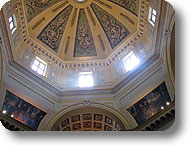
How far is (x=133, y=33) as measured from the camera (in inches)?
508

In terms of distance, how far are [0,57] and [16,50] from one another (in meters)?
1.86

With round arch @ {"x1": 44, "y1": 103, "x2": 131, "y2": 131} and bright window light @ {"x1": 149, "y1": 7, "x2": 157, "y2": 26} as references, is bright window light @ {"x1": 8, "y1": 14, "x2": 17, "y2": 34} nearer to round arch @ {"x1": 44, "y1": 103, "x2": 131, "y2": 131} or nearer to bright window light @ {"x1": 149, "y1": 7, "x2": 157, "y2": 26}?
round arch @ {"x1": 44, "y1": 103, "x2": 131, "y2": 131}

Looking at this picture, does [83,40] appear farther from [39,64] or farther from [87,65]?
[39,64]

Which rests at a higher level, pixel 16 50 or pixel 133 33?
pixel 133 33

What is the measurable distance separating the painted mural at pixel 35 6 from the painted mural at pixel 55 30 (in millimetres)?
954

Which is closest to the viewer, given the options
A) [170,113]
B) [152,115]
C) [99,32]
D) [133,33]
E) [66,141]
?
[66,141]

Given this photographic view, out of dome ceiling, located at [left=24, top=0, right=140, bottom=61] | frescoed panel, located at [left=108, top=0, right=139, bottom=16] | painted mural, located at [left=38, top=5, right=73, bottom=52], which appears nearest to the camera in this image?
frescoed panel, located at [left=108, top=0, right=139, bottom=16]

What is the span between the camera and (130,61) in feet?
40.7

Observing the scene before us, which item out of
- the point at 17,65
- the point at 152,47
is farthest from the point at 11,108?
the point at 152,47

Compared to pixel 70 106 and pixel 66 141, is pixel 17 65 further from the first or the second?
pixel 66 141

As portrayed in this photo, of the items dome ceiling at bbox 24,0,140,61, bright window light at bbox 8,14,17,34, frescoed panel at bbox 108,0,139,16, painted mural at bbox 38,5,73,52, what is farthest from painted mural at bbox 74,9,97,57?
bright window light at bbox 8,14,17,34

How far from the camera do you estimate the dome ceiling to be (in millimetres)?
13323

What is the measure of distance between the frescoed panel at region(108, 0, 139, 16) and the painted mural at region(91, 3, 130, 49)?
1038 millimetres

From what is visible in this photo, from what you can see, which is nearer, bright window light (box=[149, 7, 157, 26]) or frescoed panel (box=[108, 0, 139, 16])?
bright window light (box=[149, 7, 157, 26])
